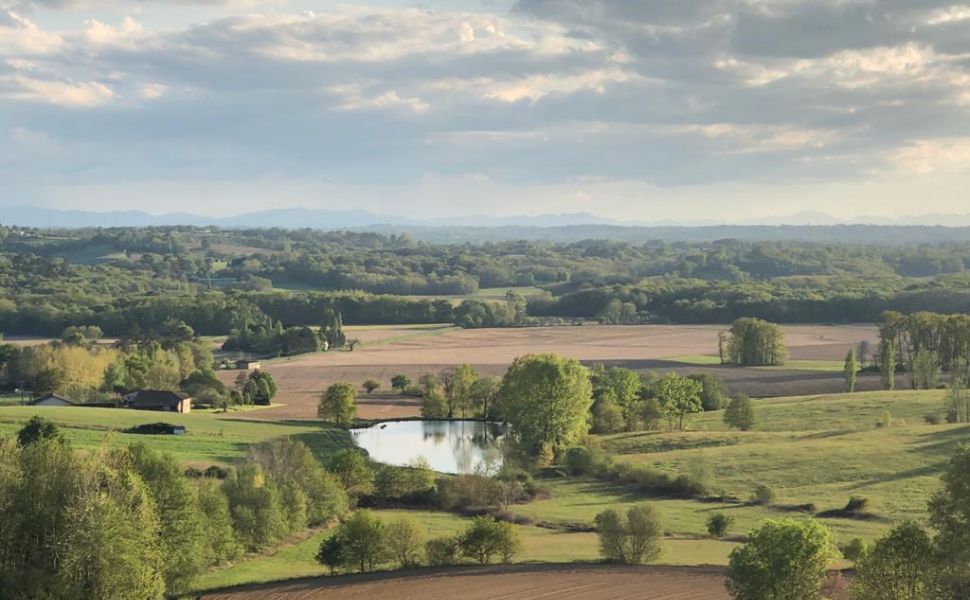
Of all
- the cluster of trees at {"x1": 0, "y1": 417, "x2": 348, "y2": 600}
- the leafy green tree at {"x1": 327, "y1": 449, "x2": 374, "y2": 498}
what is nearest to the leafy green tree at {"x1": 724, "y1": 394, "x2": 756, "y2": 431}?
the leafy green tree at {"x1": 327, "y1": 449, "x2": 374, "y2": 498}

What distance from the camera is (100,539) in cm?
3198

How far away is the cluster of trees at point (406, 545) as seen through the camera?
42.2 meters

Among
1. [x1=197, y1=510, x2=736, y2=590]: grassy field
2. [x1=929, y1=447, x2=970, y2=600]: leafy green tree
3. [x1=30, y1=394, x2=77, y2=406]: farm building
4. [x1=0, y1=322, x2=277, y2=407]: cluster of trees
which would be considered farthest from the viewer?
[x1=0, y1=322, x2=277, y2=407]: cluster of trees

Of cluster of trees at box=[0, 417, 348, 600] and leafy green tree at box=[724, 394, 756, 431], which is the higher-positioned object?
cluster of trees at box=[0, 417, 348, 600]

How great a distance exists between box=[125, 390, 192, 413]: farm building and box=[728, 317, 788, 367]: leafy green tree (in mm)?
66865

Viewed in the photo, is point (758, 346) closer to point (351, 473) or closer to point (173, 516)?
point (351, 473)

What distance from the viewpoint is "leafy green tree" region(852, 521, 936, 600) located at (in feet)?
89.9

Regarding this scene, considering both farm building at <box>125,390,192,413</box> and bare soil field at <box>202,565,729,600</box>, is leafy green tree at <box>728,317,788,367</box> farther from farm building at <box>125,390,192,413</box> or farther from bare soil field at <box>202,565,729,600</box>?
bare soil field at <box>202,565,729,600</box>

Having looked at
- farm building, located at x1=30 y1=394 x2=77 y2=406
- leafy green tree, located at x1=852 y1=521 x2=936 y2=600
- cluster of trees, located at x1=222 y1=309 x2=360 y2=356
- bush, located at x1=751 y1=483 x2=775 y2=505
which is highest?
leafy green tree, located at x1=852 y1=521 x2=936 y2=600

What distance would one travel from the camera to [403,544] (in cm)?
4266

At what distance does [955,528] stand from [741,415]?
176ft

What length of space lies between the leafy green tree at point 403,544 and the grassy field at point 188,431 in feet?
70.4

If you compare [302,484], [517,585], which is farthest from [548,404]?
[517,585]

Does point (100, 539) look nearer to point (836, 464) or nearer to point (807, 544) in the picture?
point (807, 544)
